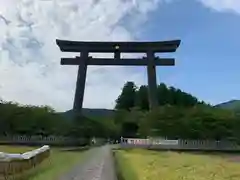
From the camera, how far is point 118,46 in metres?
63.0

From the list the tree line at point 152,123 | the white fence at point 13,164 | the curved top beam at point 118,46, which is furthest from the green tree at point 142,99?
the white fence at point 13,164

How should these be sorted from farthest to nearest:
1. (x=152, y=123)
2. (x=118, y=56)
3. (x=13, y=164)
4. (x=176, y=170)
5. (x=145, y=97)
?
(x=145, y=97) < (x=118, y=56) < (x=152, y=123) < (x=176, y=170) < (x=13, y=164)

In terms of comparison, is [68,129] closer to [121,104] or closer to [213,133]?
[213,133]

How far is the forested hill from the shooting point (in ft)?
366

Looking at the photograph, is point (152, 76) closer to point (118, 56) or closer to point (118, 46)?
point (118, 56)

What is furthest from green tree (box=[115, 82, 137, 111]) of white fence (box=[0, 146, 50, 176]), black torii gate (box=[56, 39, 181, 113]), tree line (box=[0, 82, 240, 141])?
white fence (box=[0, 146, 50, 176])

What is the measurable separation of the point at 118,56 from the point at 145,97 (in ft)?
158

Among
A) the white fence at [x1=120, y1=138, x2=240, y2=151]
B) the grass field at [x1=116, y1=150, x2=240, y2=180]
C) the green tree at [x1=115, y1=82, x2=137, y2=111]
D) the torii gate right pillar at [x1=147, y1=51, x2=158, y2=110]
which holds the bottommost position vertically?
the grass field at [x1=116, y1=150, x2=240, y2=180]

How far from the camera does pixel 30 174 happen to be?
15.7m

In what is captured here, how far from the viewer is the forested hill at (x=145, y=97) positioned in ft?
366

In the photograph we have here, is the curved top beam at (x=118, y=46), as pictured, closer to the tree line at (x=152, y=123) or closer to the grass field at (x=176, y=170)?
the tree line at (x=152, y=123)

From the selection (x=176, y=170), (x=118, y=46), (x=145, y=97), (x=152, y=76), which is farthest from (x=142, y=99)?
(x=176, y=170)

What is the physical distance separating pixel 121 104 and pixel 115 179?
104379 millimetres

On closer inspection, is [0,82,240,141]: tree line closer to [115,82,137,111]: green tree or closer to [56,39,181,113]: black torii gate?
[56,39,181,113]: black torii gate
